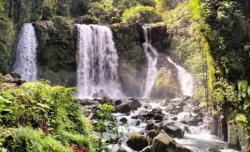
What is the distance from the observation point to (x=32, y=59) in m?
30.2

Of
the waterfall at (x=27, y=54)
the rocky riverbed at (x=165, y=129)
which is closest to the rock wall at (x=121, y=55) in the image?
the waterfall at (x=27, y=54)

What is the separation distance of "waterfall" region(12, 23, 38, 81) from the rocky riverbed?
800cm

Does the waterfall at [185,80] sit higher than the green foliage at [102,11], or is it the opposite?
the green foliage at [102,11]

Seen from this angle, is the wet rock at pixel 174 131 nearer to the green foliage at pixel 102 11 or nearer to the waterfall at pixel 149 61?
the waterfall at pixel 149 61

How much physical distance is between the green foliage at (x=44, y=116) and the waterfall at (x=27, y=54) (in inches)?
853

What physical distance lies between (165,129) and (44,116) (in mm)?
10380

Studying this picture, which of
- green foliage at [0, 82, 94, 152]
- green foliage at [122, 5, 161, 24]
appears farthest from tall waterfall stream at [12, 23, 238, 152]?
green foliage at [0, 82, 94, 152]

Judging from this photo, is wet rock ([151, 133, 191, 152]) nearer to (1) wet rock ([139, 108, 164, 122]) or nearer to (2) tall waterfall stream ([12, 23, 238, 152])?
(1) wet rock ([139, 108, 164, 122])

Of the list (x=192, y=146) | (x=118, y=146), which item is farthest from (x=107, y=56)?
(x=118, y=146)

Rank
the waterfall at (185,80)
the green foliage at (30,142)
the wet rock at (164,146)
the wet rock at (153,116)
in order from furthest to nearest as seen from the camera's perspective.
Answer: the waterfall at (185,80) → the wet rock at (153,116) → the wet rock at (164,146) → the green foliage at (30,142)

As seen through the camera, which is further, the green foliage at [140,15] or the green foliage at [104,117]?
the green foliage at [140,15]

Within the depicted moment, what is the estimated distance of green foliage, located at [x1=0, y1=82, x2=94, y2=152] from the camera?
6.06 m

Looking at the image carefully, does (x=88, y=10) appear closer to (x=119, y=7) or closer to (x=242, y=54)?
(x=119, y=7)

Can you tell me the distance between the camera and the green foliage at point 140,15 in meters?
36.9
